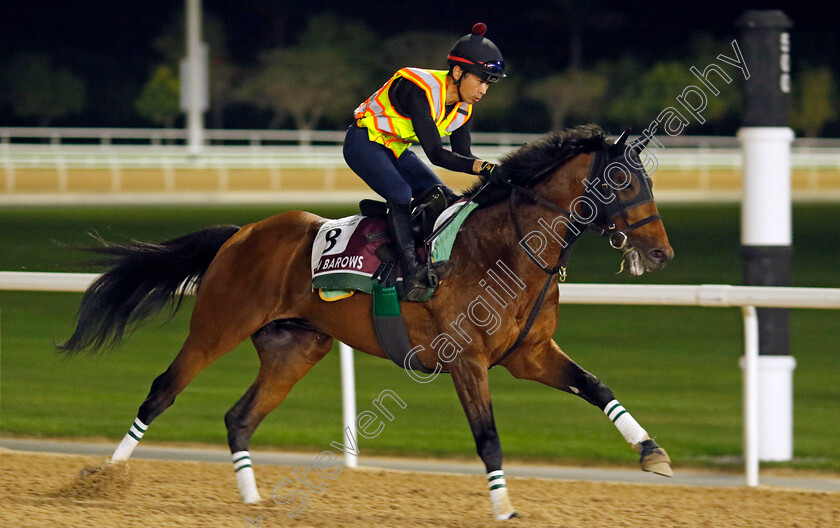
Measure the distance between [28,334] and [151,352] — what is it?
1314mm

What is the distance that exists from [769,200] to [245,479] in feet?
7.94

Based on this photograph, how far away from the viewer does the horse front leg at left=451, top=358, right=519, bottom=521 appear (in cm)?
390

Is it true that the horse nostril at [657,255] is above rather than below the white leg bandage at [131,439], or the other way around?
above

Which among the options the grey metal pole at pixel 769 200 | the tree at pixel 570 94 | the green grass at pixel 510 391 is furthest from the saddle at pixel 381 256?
the tree at pixel 570 94

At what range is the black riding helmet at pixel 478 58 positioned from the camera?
404cm

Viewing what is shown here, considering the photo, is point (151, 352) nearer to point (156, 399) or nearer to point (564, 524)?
point (156, 399)

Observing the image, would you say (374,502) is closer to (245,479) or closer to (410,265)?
(245,479)

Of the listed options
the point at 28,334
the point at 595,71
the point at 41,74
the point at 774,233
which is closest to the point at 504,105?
the point at 595,71

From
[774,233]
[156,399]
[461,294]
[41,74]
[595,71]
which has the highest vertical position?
[595,71]

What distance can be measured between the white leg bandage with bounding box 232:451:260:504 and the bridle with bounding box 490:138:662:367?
1.05 meters

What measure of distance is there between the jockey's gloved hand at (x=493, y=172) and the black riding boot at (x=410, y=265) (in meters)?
0.30

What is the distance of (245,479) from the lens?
4.38 m

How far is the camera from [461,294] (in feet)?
13.2

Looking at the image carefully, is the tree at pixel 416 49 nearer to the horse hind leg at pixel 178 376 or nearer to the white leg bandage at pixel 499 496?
the horse hind leg at pixel 178 376
